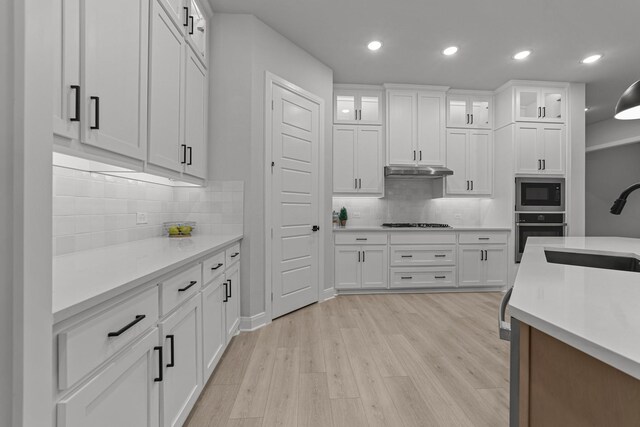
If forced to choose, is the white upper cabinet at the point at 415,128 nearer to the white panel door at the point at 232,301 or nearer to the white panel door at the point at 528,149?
the white panel door at the point at 528,149

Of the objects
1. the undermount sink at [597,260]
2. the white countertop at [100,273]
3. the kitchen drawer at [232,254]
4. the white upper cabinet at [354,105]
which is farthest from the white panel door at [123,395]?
the white upper cabinet at [354,105]

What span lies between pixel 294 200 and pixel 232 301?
1.25m

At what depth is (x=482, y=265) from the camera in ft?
14.2

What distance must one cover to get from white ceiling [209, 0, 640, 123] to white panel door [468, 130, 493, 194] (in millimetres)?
769

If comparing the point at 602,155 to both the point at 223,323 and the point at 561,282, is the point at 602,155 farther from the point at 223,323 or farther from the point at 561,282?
the point at 223,323

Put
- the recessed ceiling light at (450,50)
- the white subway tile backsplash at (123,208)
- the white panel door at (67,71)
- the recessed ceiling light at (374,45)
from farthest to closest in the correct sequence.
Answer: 1. the recessed ceiling light at (450,50)
2. the recessed ceiling light at (374,45)
3. the white subway tile backsplash at (123,208)
4. the white panel door at (67,71)

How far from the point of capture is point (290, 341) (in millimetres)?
2633

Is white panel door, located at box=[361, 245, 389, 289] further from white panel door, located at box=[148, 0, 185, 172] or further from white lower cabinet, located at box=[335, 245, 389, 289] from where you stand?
white panel door, located at box=[148, 0, 185, 172]

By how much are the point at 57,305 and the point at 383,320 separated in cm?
290

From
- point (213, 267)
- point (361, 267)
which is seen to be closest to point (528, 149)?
point (361, 267)

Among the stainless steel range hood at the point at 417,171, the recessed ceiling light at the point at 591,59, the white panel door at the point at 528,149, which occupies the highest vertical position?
the recessed ceiling light at the point at 591,59

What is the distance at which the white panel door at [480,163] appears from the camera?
459cm

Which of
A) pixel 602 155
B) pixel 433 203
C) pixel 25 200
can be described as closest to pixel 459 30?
pixel 433 203

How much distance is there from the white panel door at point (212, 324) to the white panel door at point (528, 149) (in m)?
4.15
